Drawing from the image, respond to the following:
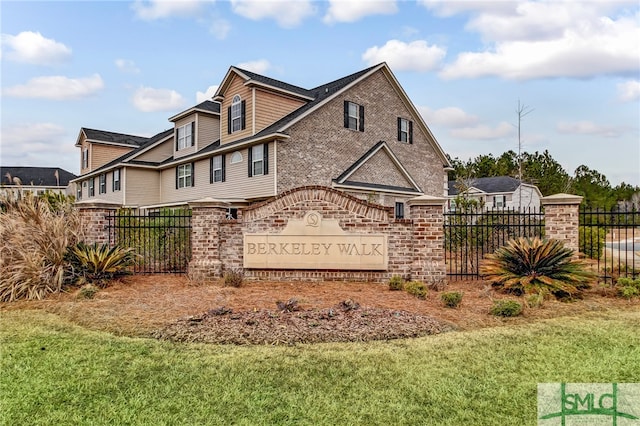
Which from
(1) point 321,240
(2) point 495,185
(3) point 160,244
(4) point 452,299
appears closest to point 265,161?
(3) point 160,244

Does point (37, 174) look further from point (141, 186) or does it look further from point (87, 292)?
point (87, 292)

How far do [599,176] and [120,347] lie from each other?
6487 centimetres

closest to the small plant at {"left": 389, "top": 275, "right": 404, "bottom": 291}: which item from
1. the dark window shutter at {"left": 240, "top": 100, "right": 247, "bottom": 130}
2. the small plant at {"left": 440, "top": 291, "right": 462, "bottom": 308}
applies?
the small plant at {"left": 440, "top": 291, "right": 462, "bottom": 308}

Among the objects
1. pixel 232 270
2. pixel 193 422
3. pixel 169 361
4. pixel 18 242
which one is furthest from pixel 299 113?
pixel 193 422

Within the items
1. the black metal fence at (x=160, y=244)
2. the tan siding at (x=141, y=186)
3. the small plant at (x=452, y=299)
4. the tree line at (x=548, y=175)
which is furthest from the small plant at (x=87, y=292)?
the tree line at (x=548, y=175)

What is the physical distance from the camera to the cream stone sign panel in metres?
9.62

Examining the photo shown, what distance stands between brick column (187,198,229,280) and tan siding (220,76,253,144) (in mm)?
11516

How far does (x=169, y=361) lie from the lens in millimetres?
5008

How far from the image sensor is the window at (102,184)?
30.1m

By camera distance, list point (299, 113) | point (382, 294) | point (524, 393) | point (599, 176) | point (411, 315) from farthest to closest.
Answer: point (599, 176)
point (299, 113)
point (382, 294)
point (411, 315)
point (524, 393)

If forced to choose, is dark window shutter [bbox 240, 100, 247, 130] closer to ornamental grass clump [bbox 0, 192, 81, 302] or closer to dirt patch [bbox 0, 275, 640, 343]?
ornamental grass clump [bbox 0, 192, 81, 302]

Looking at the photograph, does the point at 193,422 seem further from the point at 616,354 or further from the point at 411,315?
the point at 616,354

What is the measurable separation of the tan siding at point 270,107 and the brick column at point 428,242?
1349 centimetres

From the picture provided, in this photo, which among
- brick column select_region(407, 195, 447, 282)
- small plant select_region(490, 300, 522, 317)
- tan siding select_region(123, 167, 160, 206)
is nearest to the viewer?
small plant select_region(490, 300, 522, 317)
